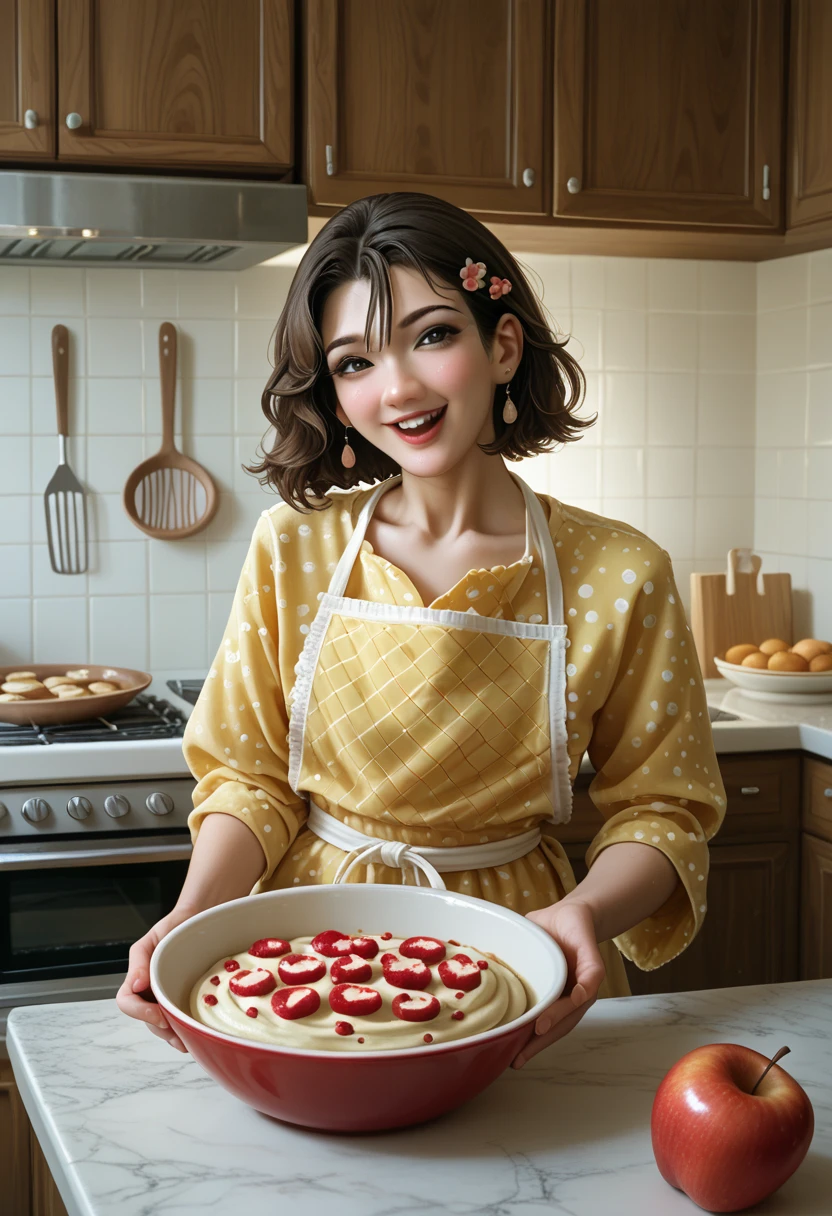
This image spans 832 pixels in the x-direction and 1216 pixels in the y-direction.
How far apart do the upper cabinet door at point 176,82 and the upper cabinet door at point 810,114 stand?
98 cm

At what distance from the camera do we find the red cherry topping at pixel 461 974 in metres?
0.86

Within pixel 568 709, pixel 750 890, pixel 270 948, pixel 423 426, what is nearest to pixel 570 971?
pixel 270 948

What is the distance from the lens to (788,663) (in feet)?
Result: 7.98

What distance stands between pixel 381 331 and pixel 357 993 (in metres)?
0.60

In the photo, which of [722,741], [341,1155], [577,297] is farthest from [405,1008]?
[577,297]

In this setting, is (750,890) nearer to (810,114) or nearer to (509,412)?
(509,412)

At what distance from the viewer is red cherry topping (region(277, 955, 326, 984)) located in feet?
2.84

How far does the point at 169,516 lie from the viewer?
8.59 ft

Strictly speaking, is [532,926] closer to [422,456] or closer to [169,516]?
[422,456]

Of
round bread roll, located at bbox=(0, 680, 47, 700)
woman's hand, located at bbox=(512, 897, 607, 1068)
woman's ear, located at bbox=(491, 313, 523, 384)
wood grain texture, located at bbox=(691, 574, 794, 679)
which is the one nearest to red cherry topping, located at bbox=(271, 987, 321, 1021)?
woman's hand, located at bbox=(512, 897, 607, 1068)

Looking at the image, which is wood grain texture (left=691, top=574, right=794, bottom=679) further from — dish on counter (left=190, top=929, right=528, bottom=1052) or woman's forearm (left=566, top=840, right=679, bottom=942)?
dish on counter (left=190, top=929, right=528, bottom=1052)

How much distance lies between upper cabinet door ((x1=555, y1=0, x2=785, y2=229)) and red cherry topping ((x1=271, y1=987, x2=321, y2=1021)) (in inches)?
74.2

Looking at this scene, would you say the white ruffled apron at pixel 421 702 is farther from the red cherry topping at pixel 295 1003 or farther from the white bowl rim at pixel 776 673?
the white bowl rim at pixel 776 673

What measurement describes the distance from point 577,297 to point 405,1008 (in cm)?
219
